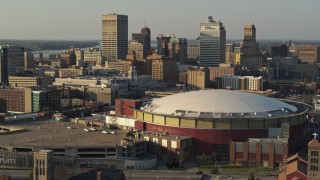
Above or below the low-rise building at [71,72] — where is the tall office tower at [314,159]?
above

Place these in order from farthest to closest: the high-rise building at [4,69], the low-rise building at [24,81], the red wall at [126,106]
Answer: the high-rise building at [4,69], the low-rise building at [24,81], the red wall at [126,106]

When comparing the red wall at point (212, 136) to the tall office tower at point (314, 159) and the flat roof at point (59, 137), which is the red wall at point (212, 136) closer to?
the flat roof at point (59, 137)

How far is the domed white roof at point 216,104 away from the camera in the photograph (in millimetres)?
72188

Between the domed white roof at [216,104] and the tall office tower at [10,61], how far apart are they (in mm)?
78887

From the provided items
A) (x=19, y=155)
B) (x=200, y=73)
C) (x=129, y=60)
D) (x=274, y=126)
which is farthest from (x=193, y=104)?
(x=129, y=60)

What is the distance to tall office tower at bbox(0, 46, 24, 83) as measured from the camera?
5813 inches

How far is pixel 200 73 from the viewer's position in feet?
522

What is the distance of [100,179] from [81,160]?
19.4 meters

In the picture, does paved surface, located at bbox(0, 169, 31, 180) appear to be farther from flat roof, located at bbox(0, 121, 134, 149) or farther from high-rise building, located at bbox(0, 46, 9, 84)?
high-rise building, located at bbox(0, 46, 9, 84)


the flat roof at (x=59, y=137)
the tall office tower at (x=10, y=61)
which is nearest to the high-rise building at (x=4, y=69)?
the tall office tower at (x=10, y=61)

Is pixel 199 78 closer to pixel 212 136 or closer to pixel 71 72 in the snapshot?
pixel 71 72

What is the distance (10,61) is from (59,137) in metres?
89.0

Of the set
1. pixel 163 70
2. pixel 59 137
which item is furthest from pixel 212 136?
pixel 163 70

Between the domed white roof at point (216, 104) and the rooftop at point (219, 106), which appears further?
the domed white roof at point (216, 104)
